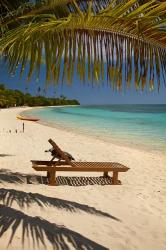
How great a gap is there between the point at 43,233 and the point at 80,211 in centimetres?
150

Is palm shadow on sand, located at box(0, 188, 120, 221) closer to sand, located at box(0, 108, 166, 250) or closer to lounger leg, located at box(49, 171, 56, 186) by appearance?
sand, located at box(0, 108, 166, 250)

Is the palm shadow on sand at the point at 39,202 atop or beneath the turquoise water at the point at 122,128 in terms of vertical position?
atop

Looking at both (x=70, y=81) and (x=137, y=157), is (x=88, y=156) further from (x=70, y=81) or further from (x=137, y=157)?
(x=70, y=81)

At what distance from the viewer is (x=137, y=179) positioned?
417 inches

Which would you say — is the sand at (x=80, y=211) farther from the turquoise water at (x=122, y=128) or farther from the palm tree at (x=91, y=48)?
the turquoise water at (x=122, y=128)

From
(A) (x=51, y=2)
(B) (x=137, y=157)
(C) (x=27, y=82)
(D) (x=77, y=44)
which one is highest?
(A) (x=51, y=2)

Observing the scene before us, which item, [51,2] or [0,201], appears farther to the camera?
[0,201]

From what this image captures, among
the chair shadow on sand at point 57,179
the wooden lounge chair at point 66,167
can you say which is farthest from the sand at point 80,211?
the wooden lounge chair at point 66,167

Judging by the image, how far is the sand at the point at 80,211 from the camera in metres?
5.51

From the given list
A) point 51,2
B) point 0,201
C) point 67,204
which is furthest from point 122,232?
point 51,2

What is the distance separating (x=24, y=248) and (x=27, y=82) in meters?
2.76

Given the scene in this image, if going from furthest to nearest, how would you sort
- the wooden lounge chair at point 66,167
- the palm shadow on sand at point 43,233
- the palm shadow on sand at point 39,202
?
the wooden lounge chair at point 66,167
the palm shadow on sand at point 39,202
the palm shadow on sand at point 43,233

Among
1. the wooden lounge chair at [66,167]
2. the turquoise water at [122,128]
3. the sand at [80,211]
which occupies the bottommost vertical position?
the turquoise water at [122,128]

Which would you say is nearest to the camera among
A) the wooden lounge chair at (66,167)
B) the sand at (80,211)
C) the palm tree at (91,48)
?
the palm tree at (91,48)
